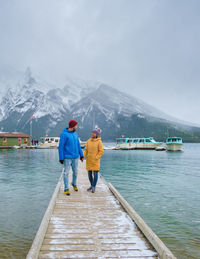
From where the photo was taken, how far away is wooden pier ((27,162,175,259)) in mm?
4344

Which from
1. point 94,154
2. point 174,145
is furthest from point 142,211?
point 174,145

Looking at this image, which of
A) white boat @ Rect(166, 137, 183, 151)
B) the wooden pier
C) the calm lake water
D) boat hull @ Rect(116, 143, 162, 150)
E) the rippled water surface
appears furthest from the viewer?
boat hull @ Rect(116, 143, 162, 150)

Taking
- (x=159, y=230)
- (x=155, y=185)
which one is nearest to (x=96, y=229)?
(x=159, y=230)

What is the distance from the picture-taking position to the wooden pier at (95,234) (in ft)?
14.3

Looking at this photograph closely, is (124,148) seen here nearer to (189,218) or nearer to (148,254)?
(189,218)

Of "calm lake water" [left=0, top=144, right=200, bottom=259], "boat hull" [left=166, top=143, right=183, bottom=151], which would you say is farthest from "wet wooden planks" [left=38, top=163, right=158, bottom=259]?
"boat hull" [left=166, top=143, right=183, bottom=151]

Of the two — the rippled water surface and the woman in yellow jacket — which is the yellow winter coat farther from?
the rippled water surface

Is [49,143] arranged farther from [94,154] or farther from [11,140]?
[94,154]

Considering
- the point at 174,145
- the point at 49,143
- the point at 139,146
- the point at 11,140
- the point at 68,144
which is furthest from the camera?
the point at 139,146

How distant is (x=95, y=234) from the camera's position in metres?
5.20

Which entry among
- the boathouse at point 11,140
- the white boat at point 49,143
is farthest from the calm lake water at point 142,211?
the white boat at point 49,143

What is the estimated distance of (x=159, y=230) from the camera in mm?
8234

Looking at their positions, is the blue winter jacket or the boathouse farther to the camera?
the boathouse

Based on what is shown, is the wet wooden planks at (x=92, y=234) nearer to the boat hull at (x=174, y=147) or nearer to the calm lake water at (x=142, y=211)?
the calm lake water at (x=142, y=211)
